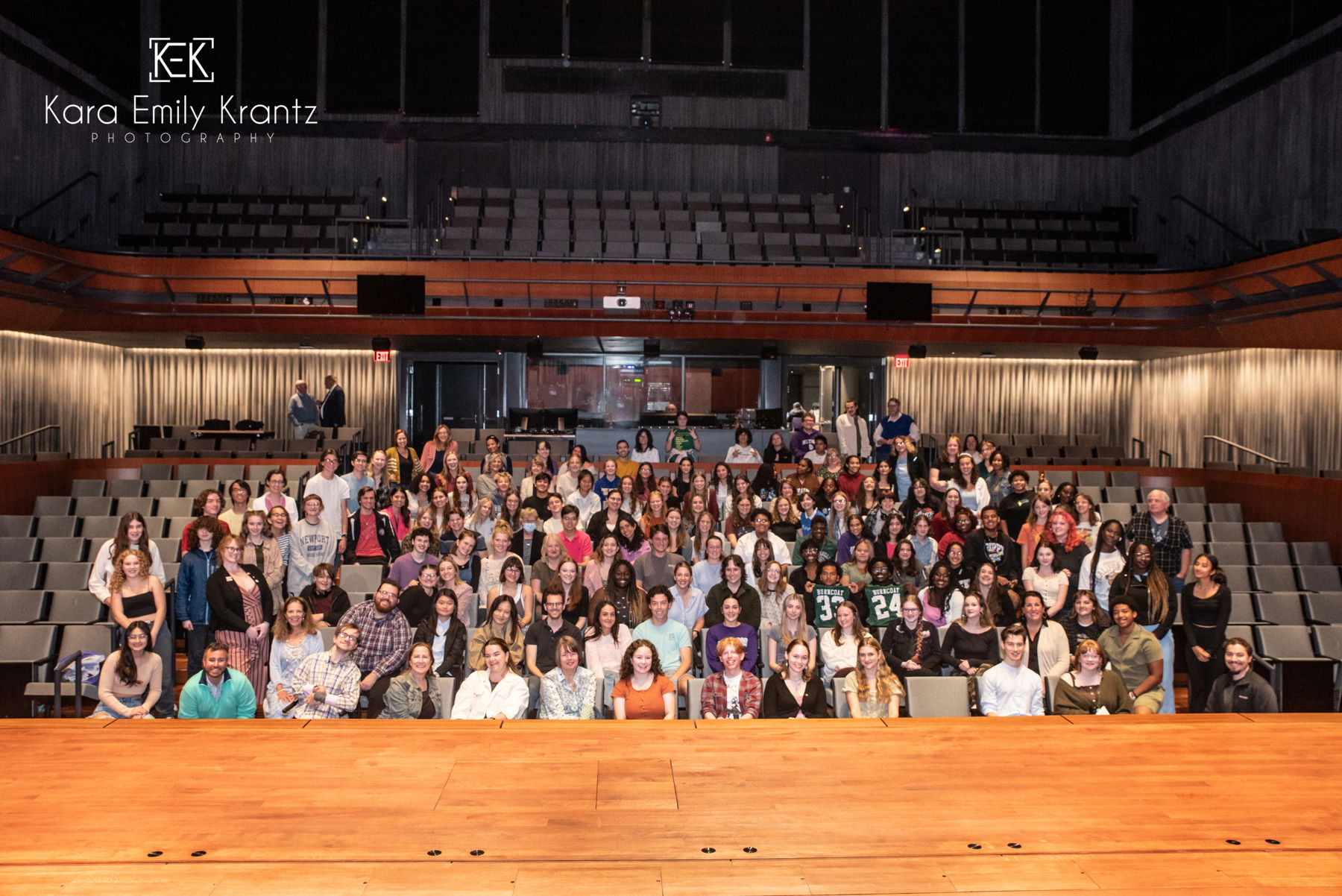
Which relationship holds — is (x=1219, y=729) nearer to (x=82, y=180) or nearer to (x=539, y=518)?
(x=539, y=518)

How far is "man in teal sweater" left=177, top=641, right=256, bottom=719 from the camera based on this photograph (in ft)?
15.6

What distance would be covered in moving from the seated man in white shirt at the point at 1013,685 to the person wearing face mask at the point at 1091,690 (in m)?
0.11

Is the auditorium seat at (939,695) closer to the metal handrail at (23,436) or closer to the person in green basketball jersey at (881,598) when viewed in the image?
the person in green basketball jersey at (881,598)

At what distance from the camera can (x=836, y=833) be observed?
328 centimetres

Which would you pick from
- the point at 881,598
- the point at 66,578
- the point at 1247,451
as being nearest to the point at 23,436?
the point at 66,578

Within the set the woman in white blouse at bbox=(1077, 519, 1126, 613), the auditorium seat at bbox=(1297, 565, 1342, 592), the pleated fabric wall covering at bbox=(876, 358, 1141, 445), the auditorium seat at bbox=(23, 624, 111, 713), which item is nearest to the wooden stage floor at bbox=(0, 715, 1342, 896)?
the auditorium seat at bbox=(23, 624, 111, 713)

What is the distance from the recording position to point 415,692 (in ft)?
16.5

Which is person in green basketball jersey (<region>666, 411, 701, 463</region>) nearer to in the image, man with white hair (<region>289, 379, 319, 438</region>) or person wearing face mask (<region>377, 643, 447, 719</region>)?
man with white hair (<region>289, 379, 319, 438</region>)

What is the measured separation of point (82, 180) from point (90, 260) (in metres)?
2.53

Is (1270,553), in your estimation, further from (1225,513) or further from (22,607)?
(22,607)

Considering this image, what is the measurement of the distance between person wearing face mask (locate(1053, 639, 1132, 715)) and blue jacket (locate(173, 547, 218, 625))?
4.74m

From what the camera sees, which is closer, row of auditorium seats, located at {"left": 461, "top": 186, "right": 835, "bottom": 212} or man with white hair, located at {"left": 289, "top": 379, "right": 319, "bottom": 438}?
man with white hair, located at {"left": 289, "top": 379, "right": 319, "bottom": 438}

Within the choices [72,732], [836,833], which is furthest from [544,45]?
[836,833]

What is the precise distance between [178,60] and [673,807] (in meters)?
16.0
